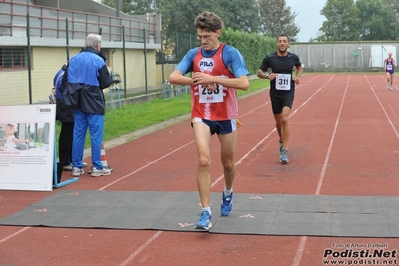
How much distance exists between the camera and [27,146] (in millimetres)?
9789

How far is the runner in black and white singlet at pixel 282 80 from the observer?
11734 mm

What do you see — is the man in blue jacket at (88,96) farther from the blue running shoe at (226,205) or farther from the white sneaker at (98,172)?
the blue running shoe at (226,205)

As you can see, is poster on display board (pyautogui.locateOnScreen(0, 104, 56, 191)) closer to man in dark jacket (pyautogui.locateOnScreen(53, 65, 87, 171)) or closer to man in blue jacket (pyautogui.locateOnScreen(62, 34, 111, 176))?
man in blue jacket (pyautogui.locateOnScreen(62, 34, 111, 176))

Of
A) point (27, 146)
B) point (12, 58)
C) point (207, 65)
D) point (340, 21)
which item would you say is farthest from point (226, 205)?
point (340, 21)

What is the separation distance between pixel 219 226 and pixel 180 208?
3.36ft

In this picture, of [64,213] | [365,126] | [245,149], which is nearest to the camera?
[64,213]

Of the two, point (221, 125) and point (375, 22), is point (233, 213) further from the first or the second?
point (375, 22)

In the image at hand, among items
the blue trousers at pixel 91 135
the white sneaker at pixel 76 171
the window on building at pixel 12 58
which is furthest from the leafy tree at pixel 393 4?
the white sneaker at pixel 76 171

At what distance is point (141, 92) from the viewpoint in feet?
91.1

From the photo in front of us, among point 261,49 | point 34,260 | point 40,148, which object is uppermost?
point 261,49

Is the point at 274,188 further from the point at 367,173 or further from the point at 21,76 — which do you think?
the point at 21,76

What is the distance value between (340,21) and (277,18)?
9188 mm

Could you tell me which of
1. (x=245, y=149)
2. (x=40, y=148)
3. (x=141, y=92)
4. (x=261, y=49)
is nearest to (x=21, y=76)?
(x=141, y=92)

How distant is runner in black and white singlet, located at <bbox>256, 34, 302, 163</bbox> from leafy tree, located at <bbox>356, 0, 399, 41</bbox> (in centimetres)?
8799
